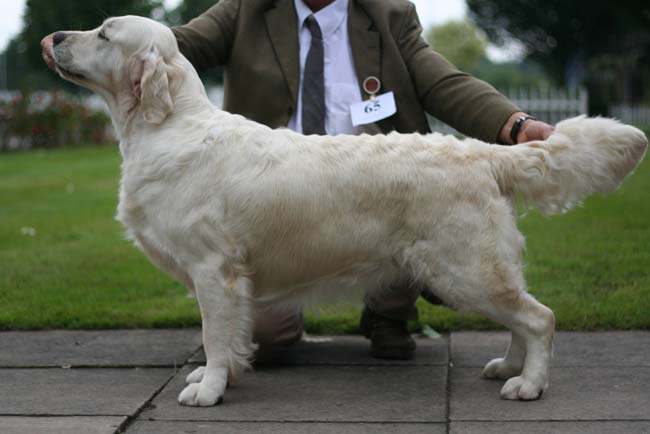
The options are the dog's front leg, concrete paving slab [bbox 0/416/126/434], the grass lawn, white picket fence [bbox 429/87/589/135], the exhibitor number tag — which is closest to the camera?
Answer: concrete paving slab [bbox 0/416/126/434]

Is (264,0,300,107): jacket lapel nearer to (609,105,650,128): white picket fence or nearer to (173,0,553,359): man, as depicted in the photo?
(173,0,553,359): man

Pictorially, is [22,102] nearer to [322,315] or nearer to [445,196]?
[322,315]

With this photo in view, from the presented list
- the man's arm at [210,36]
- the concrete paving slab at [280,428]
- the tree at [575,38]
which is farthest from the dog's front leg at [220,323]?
the tree at [575,38]

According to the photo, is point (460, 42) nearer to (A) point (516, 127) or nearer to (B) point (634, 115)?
(B) point (634, 115)

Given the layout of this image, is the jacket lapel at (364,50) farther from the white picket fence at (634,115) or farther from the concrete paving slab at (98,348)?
the white picket fence at (634,115)

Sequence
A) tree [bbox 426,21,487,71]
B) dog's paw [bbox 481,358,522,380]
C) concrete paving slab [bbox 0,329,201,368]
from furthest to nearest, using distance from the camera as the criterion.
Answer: tree [bbox 426,21,487,71], concrete paving slab [bbox 0,329,201,368], dog's paw [bbox 481,358,522,380]

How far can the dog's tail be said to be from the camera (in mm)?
3969

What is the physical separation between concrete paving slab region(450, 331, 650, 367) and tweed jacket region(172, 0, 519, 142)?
1157mm

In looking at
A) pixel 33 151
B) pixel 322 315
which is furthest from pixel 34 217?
pixel 33 151

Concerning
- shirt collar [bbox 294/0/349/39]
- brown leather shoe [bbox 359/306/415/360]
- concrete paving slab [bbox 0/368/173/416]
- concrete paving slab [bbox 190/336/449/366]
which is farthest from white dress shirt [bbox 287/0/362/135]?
concrete paving slab [bbox 0/368/173/416]

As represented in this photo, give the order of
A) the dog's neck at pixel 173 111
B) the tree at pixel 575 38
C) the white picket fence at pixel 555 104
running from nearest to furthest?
1. the dog's neck at pixel 173 111
2. the white picket fence at pixel 555 104
3. the tree at pixel 575 38

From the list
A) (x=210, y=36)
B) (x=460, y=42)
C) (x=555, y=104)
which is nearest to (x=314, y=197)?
(x=210, y=36)

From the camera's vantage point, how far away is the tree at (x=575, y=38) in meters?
43.9

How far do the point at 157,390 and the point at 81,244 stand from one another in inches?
164
